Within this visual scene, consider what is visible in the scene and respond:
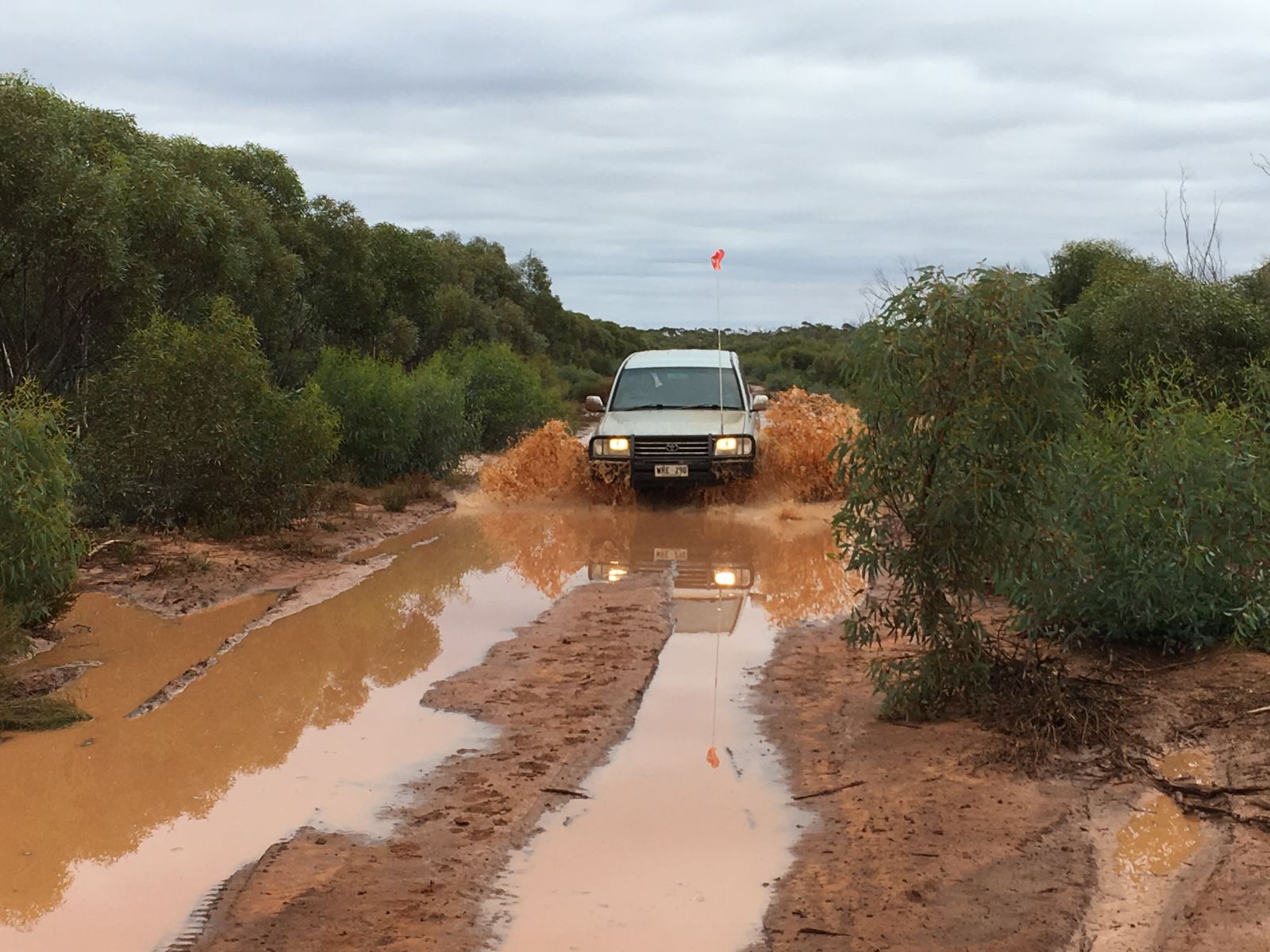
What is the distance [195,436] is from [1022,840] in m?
10.9

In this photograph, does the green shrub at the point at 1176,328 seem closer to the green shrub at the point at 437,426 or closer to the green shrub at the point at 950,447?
the green shrub at the point at 437,426

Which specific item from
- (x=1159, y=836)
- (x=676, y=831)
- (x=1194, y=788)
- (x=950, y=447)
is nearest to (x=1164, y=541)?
(x=950, y=447)

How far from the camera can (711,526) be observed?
54.2ft

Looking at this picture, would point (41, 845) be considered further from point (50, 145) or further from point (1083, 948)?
point (50, 145)

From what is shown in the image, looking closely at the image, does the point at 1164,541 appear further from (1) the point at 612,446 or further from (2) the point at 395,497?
(2) the point at 395,497

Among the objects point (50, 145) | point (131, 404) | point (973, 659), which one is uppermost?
point (50, 145)

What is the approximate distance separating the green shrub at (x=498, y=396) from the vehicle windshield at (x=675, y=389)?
8603 millimetres

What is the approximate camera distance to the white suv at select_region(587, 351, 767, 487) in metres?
17.3

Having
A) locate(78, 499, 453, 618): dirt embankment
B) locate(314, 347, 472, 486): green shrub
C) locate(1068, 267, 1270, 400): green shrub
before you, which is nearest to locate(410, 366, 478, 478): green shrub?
locate(314, 347, 472, 486): green shrub

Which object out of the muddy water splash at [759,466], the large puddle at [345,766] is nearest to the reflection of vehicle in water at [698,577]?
the large puddle at [345,766]

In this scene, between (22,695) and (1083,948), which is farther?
(22,695)

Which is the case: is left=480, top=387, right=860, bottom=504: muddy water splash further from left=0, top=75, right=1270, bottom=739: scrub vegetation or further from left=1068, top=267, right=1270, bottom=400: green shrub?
left=1068, top=267, right=1270, bottom=400: green shrub

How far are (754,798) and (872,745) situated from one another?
3.12ft

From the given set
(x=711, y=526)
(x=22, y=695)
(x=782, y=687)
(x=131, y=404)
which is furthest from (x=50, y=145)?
(x=782, y=687)
